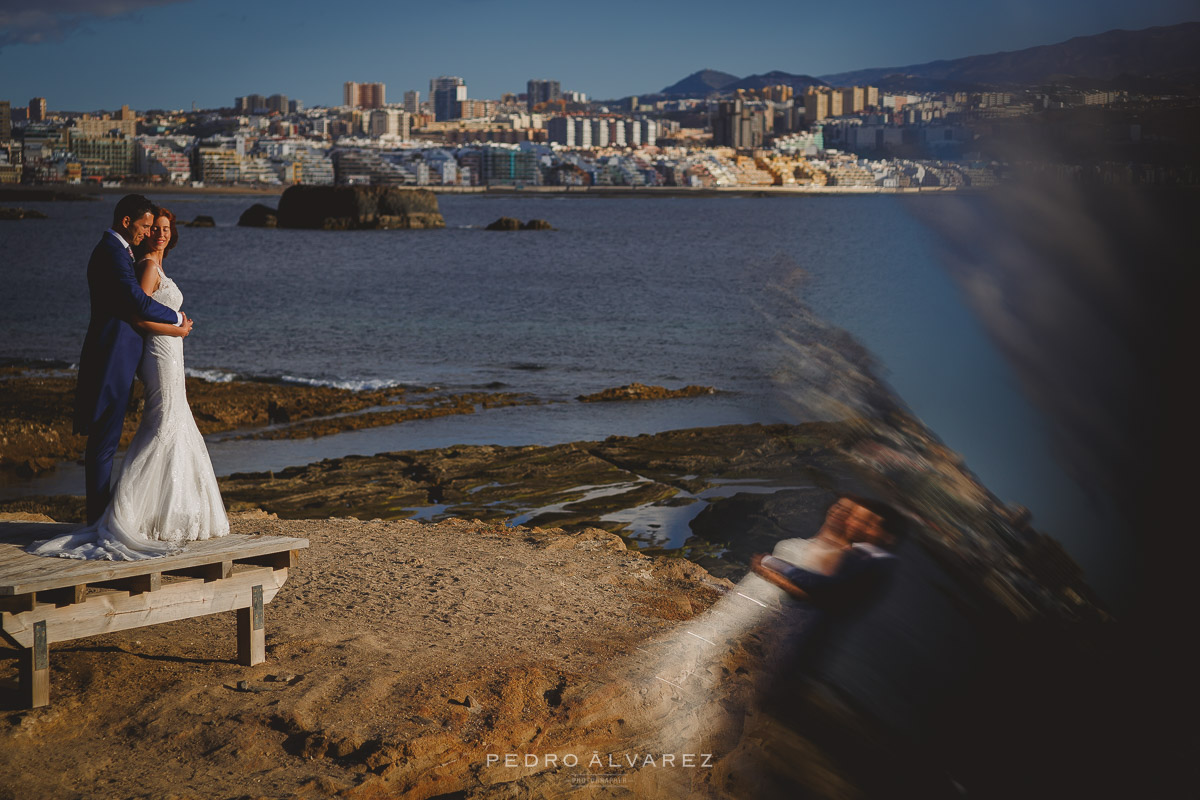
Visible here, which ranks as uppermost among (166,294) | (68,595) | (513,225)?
(513,225)

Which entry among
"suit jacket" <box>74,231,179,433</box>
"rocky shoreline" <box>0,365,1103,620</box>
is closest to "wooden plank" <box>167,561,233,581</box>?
"suit jacket" <box>74,231,179,433</box>

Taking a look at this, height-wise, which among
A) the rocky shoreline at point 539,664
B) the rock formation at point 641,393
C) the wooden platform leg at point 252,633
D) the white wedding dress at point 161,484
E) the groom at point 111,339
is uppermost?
the groom at point 111,339

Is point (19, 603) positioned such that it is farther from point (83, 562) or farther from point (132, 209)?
point (132, 209)

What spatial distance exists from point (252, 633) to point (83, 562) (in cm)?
89

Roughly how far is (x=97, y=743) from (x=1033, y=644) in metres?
3.45

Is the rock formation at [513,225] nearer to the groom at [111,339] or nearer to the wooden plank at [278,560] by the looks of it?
the groom at [111,339]

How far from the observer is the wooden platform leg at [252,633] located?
504 cm

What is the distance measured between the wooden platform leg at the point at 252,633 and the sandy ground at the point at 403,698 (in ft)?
0.23

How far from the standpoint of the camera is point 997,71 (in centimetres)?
263

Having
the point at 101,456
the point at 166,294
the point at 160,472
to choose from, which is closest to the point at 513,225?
the point at 166,294

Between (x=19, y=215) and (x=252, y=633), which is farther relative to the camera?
(x=19, y=215)

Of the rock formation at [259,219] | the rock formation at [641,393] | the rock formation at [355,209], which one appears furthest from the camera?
the rock formation at [259,219]

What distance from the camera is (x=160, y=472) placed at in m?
5.00

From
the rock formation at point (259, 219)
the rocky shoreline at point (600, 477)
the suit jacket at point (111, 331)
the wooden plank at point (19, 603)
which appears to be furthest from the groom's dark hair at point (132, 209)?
the rock formation at point (259, 219)
